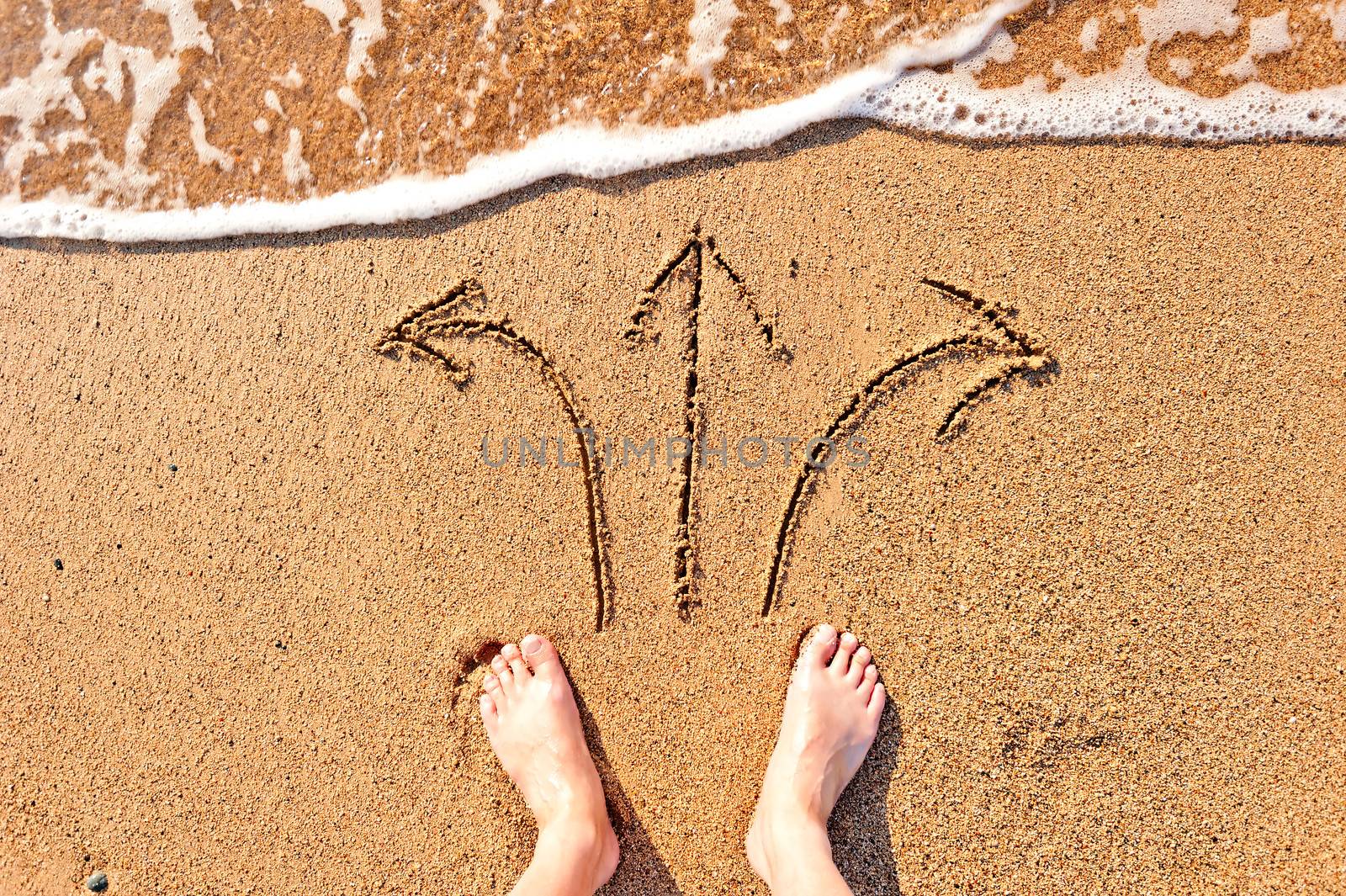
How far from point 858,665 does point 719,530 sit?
22.2 inches

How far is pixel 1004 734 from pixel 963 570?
18.5 inches

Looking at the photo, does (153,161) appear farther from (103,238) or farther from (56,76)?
(56,76)

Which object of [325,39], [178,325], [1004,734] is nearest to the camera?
[1004,734]

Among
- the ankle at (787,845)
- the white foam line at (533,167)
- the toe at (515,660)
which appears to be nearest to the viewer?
the ankle at (787,845)

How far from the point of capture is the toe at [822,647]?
6.57 feet

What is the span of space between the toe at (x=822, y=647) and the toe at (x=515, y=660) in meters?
0.86

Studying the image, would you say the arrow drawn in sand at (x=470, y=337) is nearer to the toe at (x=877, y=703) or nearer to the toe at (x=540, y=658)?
the toe at (x=540, y=658)

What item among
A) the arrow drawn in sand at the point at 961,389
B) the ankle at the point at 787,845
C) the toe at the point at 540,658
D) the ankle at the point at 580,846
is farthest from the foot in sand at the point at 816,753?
the toe at the point at 540,658

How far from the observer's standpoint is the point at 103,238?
2.36 m

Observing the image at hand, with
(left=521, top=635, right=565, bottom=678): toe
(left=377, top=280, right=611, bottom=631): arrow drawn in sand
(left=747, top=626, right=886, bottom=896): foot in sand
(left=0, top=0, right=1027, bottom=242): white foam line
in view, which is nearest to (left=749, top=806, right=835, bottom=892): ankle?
(left=747, top=626, right=886, bottom=896): foot in sand

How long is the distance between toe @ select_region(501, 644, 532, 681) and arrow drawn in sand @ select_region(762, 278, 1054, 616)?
75cm

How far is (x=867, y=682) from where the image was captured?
1.97 m

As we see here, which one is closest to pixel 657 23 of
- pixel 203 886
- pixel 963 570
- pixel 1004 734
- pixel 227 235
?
pixel 227 235

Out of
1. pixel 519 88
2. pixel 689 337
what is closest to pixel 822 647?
pixel 689 337
